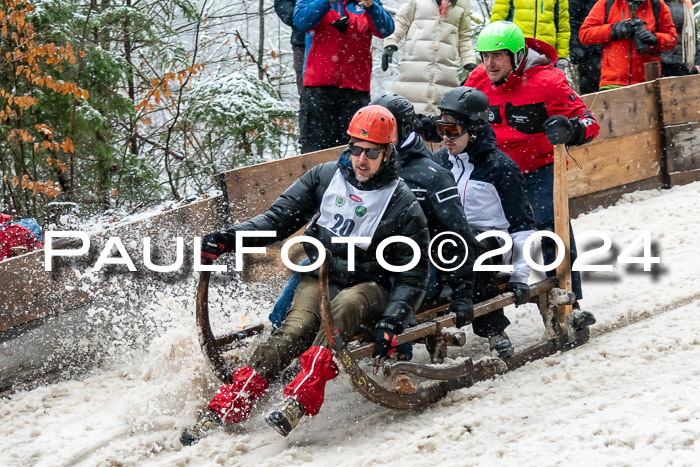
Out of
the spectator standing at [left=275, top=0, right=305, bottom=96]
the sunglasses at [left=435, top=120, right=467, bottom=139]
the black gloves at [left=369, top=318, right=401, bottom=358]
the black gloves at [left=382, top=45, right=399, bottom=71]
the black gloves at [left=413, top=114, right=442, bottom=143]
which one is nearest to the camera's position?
the black gloves at [left=369, top=318, right=401, bottom=358]

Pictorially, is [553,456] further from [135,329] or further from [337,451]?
[135,329]

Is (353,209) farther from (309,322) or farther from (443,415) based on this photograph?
(443,415)

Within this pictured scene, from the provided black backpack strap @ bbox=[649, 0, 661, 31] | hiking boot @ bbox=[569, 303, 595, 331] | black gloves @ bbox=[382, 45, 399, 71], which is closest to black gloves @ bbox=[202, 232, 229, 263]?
hiking boot @ bbox=[569, 303, 595, 331]

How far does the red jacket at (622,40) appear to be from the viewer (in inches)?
315

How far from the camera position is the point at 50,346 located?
204 inches

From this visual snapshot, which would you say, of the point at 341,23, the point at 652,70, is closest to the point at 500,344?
the point at 341,23

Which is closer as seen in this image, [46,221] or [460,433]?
[460,433]

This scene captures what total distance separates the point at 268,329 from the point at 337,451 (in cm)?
110

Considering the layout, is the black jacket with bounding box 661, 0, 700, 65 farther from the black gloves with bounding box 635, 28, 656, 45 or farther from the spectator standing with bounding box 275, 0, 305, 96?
the spectator standing with bounding box 275, 0, 305, 96

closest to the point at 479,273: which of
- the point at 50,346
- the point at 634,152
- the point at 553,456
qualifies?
the point at 553,456

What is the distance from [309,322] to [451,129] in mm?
1426

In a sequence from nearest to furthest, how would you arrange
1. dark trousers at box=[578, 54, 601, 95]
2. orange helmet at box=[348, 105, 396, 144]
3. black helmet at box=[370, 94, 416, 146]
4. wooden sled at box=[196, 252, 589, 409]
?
wooden sled at box=[196, 252, 589, 409], orange helmet at box=[348, 105, 396, 144], black helmet at box=[370, 94, 416, 146], dark trousers at box=[578, 54, 601, 95]

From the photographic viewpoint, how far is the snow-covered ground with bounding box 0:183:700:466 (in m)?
3.58

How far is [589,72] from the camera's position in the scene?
28.8 feet
